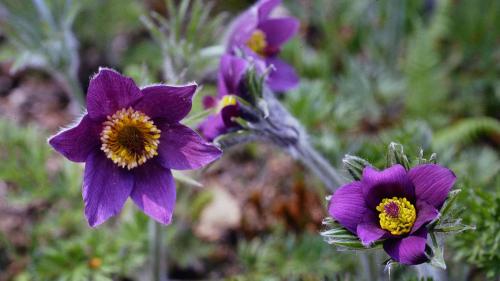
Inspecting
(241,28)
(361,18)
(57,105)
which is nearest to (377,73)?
(361,18)

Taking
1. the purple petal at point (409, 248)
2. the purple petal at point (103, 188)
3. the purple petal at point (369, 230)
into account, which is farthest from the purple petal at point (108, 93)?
the purple petal at point (409, 248)

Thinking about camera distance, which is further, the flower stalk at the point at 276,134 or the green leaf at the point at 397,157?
the flower stalk at the point at 276,134

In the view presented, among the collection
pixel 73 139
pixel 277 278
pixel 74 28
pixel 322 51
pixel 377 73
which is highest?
pixel 74 28

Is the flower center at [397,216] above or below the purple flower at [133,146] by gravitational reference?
below

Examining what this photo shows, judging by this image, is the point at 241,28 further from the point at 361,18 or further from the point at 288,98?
the point at 361,18

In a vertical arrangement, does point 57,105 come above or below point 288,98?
above

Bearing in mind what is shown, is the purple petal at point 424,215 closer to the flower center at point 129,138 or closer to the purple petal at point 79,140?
the flower center at point 129,138

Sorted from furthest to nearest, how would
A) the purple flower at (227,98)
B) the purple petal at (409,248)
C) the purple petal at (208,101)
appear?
the purple petal at (208,101), the purple flower at (227,98), the purple petal at (409,248)

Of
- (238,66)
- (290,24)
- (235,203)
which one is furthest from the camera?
(235,203)

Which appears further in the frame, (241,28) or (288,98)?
(288,98)
